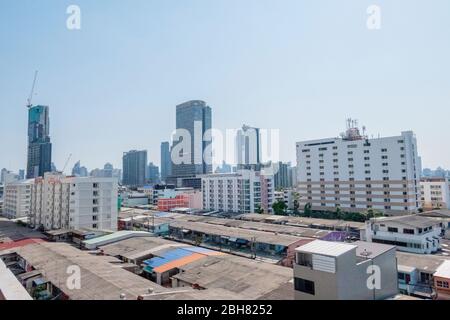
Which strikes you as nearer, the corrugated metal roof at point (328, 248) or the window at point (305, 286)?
the corrugated metal roof at point (328, 248)

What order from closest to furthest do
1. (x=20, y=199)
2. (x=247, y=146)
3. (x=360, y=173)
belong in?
(x=360, y=173)
(x=20, y=199)
(x=247, y=146)

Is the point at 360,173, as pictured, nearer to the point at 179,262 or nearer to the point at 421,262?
the point at 421,262

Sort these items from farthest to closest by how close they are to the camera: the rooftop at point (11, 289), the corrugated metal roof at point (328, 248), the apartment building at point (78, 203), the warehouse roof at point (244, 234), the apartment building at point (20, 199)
A: the apartment building at point (20, 199), the apartment building at point (78, 203), the warehouse roof at point (244, 234), the rooftop at point (11, 289), the corrugated metal roof at point (328, 248)

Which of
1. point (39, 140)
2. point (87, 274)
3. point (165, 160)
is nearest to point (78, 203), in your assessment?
point (87, 274)

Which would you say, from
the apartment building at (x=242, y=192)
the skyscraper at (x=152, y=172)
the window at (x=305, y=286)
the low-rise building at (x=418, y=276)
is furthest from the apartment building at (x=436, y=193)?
the skyscraper at (x=152, y=172)

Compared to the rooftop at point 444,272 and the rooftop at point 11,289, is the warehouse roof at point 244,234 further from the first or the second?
the rooftop at point 11,289
